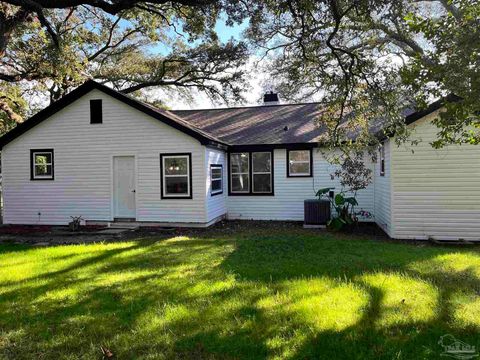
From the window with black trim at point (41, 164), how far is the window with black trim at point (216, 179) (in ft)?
18.6

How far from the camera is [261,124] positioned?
16.9 meters

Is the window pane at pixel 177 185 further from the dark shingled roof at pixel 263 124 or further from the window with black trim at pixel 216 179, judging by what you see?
the dark shingled roof at pixel 263 124

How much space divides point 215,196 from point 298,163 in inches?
132

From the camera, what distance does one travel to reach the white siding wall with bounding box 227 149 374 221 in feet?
46.9

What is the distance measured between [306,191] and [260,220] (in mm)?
2006

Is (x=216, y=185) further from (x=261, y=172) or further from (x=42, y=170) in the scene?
(x=42, y=170)

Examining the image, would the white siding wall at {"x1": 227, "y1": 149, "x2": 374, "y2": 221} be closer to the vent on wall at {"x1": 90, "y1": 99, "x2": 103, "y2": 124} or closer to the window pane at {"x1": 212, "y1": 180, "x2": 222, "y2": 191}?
the window pane at {"x1": 212, "y1": 180, "x2": 222, "y2": 191}

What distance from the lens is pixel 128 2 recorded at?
922 centimetres

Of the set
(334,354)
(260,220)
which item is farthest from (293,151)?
(334,354)

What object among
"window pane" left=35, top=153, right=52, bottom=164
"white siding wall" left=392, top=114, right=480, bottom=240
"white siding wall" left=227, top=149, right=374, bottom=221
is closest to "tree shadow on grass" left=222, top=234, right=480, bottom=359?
"white siding wall" left=392, top=114, right=480, bottom=240

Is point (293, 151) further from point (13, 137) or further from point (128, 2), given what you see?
point (13, 137)

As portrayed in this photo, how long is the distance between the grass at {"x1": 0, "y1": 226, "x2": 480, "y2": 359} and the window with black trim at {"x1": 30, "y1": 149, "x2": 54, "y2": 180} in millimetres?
6513

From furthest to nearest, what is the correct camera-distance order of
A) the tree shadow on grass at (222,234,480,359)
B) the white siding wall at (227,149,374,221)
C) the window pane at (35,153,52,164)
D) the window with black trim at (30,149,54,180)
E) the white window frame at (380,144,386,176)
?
the white siding wall at (227,149,374,221)
the window pane at (35,153,52,164)
the window with black trim at (30,149,54,180)
the white window frame at (380,144,386,176)
the tree shadow on grass at (222,234,480,359)

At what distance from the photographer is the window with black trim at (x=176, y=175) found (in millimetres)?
12977
